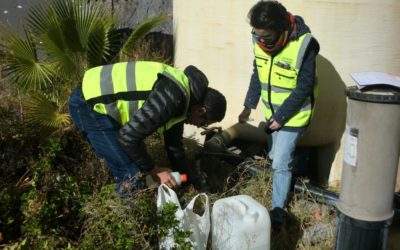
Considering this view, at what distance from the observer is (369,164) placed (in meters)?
3.02

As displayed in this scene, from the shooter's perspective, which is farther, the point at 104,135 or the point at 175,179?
the point at 104,135

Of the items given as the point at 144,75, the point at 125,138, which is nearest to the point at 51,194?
the point at 125,138

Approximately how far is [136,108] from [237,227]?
1.04 metres

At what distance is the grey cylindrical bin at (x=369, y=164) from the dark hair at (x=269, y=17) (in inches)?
33.3

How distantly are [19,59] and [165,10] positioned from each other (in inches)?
86.2

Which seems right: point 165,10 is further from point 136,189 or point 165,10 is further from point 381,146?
point 381,146

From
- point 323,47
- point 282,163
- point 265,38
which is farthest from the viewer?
point 323,47

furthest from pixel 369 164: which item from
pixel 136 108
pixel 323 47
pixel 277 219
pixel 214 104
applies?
pixel 323 47

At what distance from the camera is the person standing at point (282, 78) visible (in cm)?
371

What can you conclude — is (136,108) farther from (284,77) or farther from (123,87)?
(284,77)

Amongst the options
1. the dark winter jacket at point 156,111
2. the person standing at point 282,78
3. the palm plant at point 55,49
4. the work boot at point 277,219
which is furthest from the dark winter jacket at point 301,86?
the palm plant at point 55,49

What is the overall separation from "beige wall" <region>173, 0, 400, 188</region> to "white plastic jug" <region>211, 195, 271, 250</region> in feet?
5.95

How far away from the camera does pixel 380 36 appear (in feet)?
15.5

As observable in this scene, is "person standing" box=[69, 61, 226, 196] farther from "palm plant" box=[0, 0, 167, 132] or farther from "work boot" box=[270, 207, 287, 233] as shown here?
"palm plant" box=[0, 0, 167, 132]
